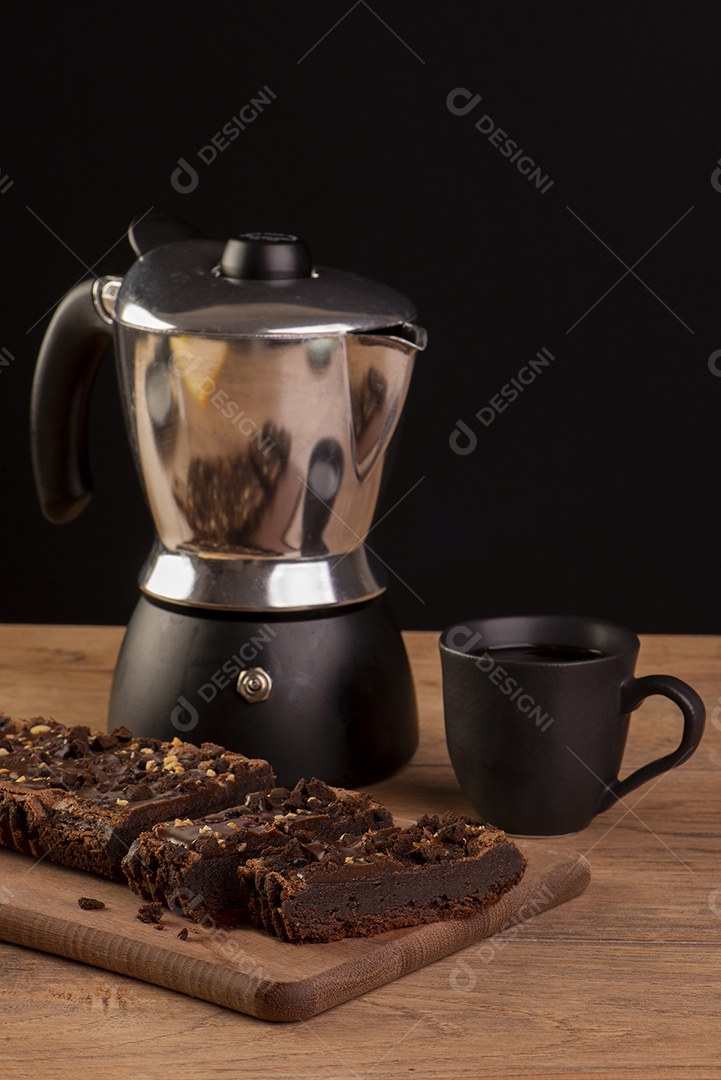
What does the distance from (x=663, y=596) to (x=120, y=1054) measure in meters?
1.24

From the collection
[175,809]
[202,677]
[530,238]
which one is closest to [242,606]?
[202,677]

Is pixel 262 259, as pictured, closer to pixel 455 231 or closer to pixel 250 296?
pixel 250 296

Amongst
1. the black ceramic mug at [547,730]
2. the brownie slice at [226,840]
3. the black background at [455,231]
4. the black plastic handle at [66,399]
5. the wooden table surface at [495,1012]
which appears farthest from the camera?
the black background at [455,231]

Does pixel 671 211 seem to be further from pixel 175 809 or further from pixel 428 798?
pixel 175 809

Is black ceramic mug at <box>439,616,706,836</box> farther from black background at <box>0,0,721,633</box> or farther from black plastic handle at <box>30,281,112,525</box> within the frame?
black background at <box>0,0,721,633</box>

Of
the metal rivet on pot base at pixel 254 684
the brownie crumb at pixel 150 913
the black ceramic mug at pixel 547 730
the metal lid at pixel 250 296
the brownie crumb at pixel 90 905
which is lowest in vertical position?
the brownie crumb at pixel 90 905

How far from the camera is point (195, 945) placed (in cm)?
66

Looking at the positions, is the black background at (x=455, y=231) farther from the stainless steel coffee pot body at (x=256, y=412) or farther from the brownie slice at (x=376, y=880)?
the brownie slice at (x=376, y=880)

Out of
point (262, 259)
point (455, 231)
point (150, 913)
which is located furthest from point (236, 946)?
point (455, 231)

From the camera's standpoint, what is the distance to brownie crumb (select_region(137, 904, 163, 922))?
0.69 metres

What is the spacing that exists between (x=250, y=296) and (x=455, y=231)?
80 centimetres

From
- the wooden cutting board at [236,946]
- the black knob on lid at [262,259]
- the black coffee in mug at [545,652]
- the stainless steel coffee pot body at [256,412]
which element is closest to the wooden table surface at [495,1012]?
the wooden cutting board at [236,946]

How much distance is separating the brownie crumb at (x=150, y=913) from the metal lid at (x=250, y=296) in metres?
0.34

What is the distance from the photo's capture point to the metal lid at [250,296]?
0.85m
